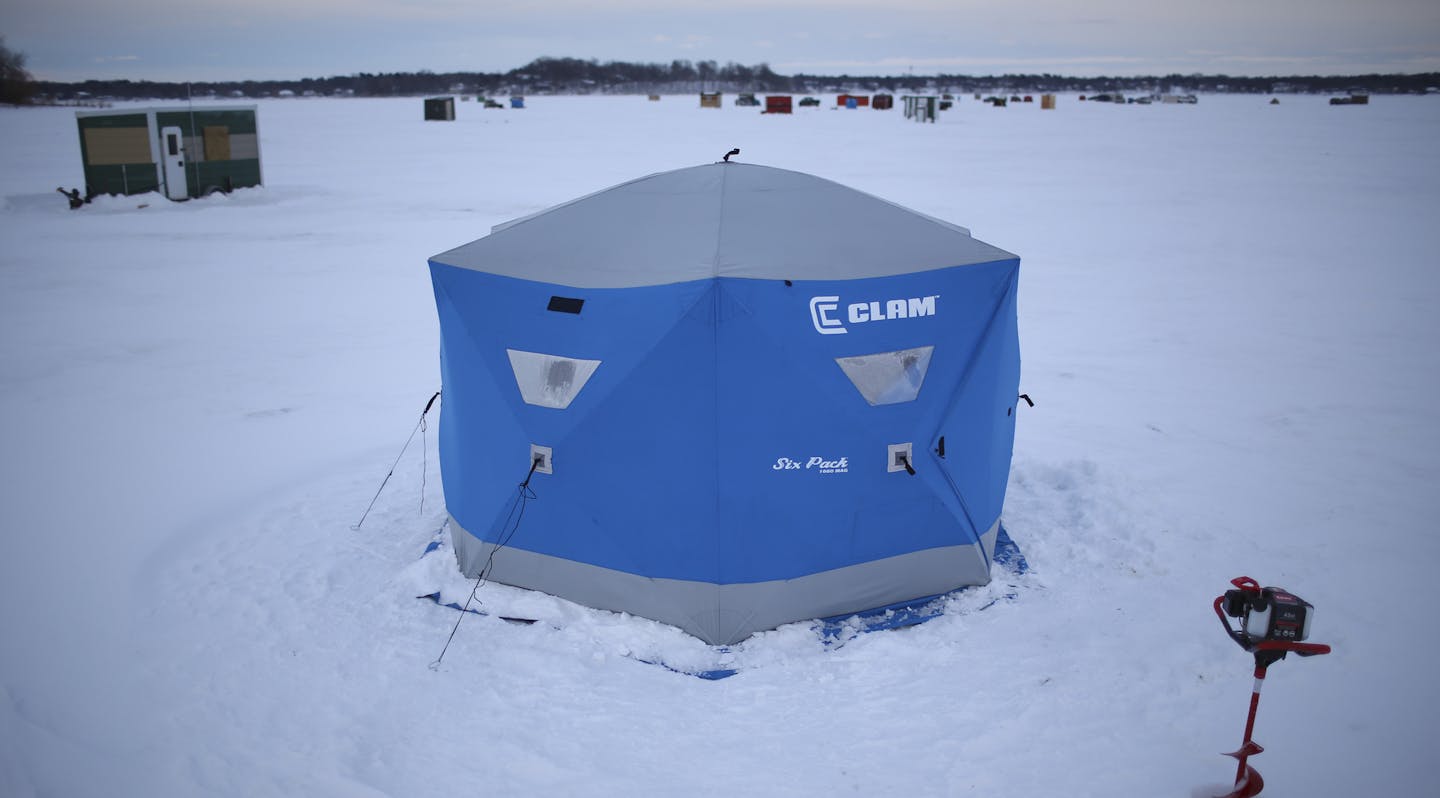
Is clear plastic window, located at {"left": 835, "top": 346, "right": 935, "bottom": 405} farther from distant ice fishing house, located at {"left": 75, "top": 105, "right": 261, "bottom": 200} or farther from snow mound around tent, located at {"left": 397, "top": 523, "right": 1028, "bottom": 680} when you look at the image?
distant ice fishing house, located at {"left": 75, "top": 105, "right": 261, "bottom": 200}

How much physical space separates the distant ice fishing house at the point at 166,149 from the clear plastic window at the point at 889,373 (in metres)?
19.9

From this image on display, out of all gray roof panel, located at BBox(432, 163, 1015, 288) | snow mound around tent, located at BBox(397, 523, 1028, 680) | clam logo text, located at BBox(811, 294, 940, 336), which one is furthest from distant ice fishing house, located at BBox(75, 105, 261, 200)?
clam logo text, located at BBox(811, 294, 940, 336)

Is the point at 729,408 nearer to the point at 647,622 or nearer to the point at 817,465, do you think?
the point at 817,465

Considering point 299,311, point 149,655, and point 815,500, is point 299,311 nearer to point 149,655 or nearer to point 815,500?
point 149,655

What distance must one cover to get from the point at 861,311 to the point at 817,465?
2.87ft

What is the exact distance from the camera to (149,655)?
5.15 meters

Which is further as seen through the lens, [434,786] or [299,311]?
[299,311]

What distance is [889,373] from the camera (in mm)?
5262

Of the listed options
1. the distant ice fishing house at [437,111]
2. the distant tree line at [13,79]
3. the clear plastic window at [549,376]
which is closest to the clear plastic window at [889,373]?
the clear plastic window at [549,376]

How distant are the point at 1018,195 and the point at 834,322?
1986 cm

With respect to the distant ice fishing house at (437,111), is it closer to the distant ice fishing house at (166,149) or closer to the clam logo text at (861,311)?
the distant ice fishing house at (166,149)

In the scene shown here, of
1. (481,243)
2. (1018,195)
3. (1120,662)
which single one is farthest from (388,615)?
(1018,195)

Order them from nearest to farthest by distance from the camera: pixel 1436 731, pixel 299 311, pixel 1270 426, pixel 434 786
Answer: pixel 434 786 → pixel 1436 731 → pixel 1270 426 → pixel 299 311

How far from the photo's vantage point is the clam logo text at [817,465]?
16.9ft
